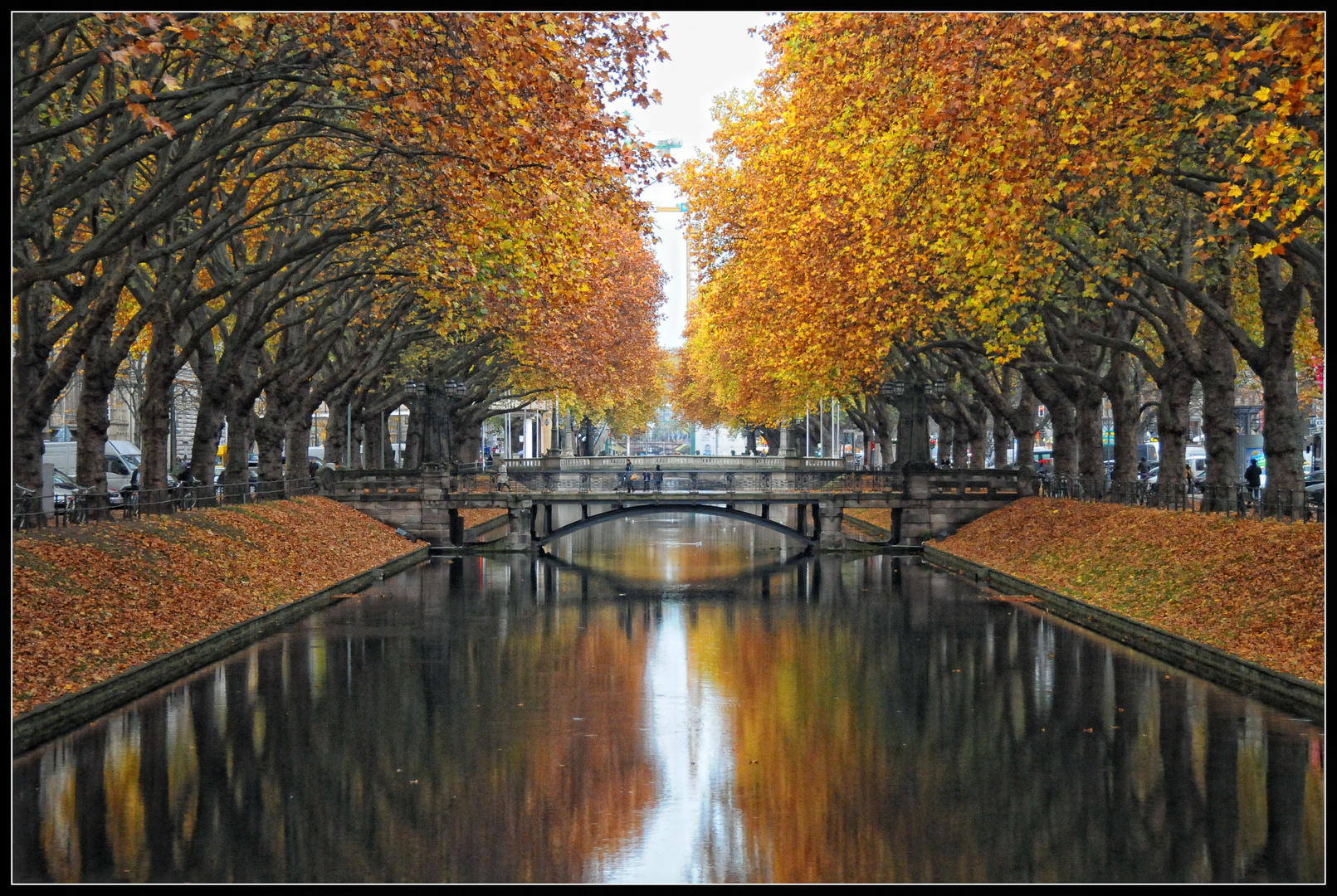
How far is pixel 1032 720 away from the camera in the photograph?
15.1 m

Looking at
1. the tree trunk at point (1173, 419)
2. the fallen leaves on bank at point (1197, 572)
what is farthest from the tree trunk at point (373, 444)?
the tree trunk at point (1173, 419)

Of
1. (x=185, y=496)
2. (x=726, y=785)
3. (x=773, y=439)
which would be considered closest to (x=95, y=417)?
(x=185, y=496)

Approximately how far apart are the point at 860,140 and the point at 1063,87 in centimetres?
835

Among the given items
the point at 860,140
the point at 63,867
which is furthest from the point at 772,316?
the point at 63,867

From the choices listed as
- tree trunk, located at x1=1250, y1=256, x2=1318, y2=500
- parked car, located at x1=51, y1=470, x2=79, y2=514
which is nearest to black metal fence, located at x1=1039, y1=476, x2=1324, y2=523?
tree trunk, located at x1=1250, y1=256, x2=1318, y2=500

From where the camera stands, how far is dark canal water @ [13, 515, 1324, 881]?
9727 millimetres

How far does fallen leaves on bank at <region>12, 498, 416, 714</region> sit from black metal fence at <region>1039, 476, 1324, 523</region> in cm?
1888

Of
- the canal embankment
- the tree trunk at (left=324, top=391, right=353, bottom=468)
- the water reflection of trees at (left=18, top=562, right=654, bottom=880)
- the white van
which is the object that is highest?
the tree trunk at (left=324, top=391, right=353, bottom=468)

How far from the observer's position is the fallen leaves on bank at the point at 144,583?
16.1 meters

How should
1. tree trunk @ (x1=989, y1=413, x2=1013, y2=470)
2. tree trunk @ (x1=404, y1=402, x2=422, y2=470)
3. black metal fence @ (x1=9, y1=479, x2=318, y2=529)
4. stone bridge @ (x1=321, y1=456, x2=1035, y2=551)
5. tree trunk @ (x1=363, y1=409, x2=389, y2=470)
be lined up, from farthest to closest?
tree trunk @ (x1=363, y1=409, x2=389, y2=470), tree trunk @ (x1=404, y1=402, x2=422, y2=470), tree trunk @ (x1=989, y1=413, x2=1013, y2=470), stone bridge @ (x1=321, y1=456, x2=1035, y2=551), black metal fence @ (x1=9, y1=479, x2=318, y2=529)

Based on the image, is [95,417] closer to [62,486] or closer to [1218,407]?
[62,486]

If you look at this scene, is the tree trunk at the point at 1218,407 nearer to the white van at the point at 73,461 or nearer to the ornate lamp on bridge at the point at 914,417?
the ornate lamp on bridge at the point at 914,417

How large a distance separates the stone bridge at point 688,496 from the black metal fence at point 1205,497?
11.7 feet

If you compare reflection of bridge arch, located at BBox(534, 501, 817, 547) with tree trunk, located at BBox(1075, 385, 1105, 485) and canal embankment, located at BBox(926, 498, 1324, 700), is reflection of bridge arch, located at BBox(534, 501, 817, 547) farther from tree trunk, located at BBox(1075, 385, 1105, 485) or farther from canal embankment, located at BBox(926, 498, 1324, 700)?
tree trunk, located at BBox(1075, 385, 1105, 485)
